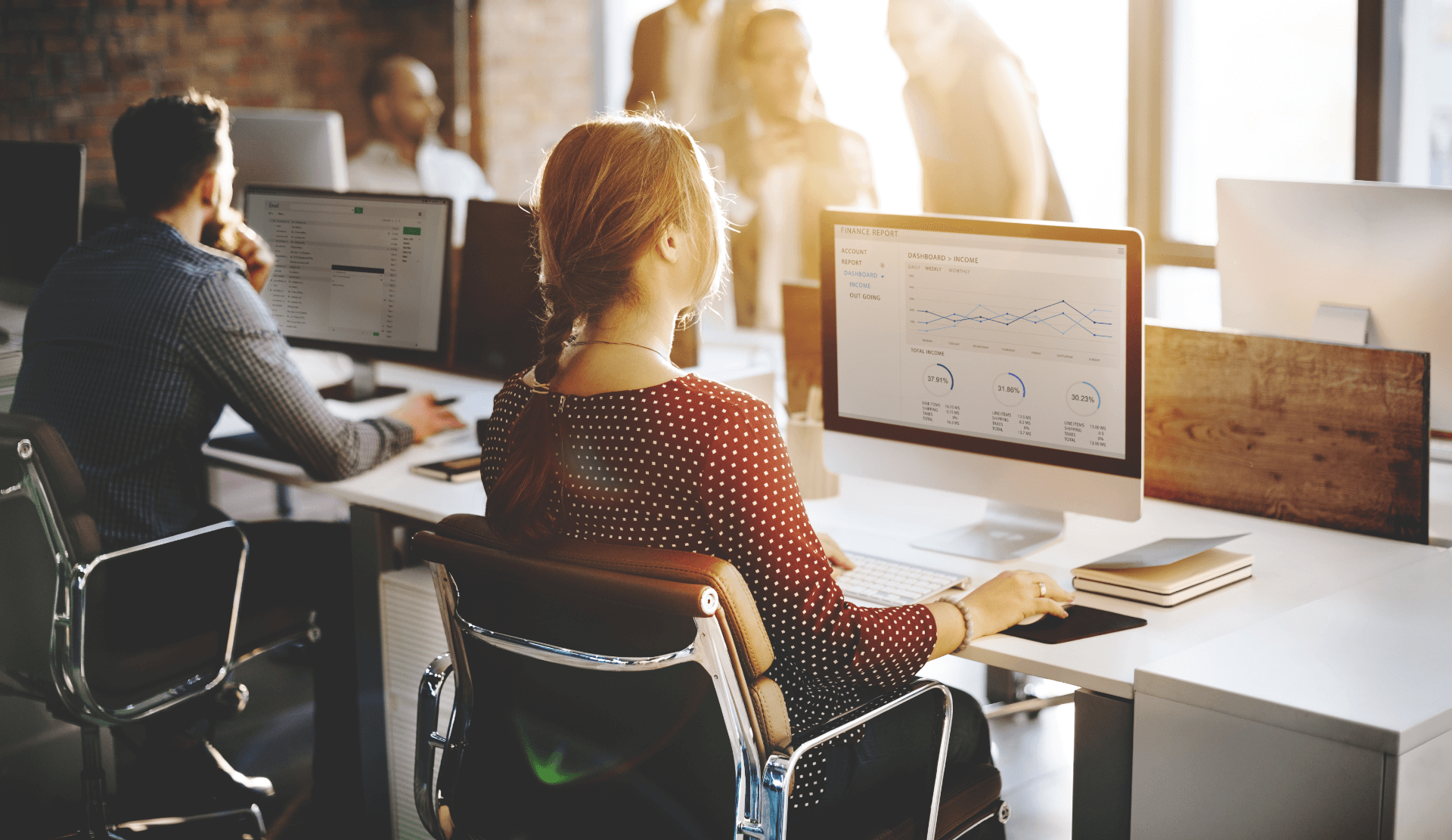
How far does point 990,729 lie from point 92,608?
1.72m

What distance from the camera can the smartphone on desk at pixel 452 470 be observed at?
7.80 ft

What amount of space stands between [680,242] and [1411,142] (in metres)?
3.08

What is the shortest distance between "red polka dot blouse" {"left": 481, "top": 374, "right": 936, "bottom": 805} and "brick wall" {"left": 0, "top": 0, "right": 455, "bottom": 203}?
13.4 feet

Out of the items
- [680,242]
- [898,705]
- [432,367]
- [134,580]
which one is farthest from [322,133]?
[898,705]

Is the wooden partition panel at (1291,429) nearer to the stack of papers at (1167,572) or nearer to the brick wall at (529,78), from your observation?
the stack of papers at (1167,572)

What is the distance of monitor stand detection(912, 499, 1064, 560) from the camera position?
1.92 metres

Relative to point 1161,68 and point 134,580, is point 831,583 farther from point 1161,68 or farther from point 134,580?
point 1161,68

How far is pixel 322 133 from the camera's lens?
3.43 m

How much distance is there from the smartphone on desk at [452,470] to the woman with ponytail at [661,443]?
0.92 metres

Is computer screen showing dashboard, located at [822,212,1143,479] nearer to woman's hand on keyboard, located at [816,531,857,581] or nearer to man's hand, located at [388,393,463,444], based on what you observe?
woman's hand on keyboard, located at [816,531,857,581]

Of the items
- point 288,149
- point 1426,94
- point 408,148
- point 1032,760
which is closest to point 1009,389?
point 1032,760

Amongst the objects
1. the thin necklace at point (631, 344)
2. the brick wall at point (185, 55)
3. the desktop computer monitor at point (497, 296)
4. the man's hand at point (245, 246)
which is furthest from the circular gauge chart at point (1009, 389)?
the brick wall at point (185, 55)

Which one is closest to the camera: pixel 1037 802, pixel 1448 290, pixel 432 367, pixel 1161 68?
pixel 1448 290

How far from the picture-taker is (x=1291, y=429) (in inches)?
76.5
